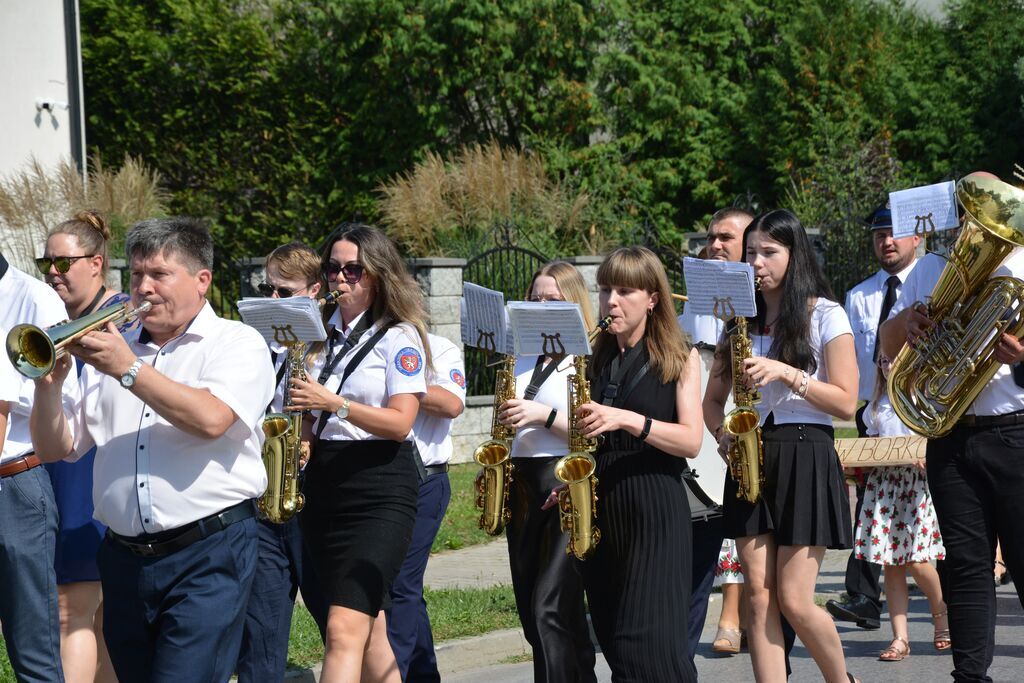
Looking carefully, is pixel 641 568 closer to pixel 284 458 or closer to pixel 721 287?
pixel 721 287

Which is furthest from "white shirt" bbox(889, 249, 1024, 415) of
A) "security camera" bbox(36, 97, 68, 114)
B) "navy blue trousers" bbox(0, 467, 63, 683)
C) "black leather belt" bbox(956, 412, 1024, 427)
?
"security camera" bbox(36, 97, 68, 114)

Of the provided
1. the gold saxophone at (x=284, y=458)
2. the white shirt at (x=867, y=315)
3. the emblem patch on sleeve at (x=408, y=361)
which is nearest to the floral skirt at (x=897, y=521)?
the white shirt at (x=867, y=315)

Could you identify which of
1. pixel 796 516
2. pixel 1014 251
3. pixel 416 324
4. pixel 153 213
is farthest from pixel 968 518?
pixel 153 213

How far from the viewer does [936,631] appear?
725cm

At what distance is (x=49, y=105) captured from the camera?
20.8m

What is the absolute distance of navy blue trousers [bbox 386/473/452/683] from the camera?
18.6 feet

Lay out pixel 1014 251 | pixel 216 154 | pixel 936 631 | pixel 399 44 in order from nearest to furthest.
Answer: pixel 1014 251 → pixel 936 631 → pixel 399 44 → pixel 216 154

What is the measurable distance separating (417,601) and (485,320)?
1231 millimetres

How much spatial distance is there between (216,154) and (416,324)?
65.1 feet

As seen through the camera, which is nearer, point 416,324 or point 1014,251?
point 1014,251

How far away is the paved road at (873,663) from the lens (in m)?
6.67

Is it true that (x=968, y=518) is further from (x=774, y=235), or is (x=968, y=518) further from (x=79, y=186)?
(x=79, y=186)

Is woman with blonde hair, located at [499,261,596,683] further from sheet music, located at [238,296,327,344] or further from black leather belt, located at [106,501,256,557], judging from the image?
black leather belt, located at [106,501,256,557]

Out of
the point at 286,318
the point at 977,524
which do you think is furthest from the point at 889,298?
the point at 286,318
